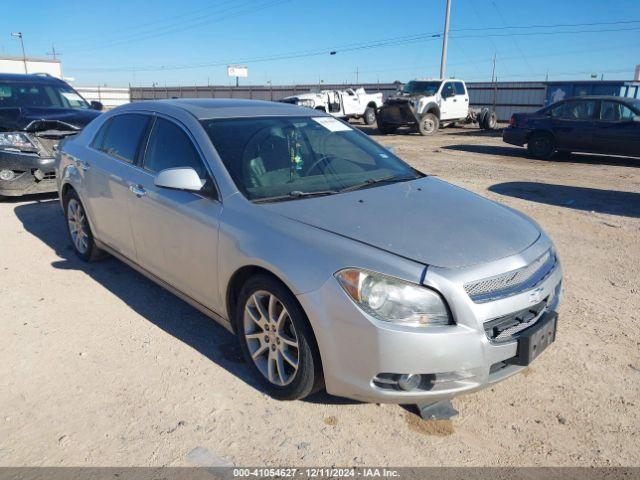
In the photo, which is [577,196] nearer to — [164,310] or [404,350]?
[164,310]

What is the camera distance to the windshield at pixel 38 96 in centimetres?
833

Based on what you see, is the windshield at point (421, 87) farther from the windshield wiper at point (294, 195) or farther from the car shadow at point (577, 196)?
the windshield wiper at point (294, 195)

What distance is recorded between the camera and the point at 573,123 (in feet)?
40.8

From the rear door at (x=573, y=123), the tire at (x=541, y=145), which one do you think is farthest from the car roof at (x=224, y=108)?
the tire at (x=541, y=145)

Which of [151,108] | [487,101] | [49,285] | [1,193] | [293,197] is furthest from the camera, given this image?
[487,101]

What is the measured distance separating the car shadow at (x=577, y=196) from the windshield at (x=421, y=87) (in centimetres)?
1204

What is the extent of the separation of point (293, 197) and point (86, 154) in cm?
258

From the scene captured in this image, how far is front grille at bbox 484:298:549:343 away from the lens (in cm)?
250

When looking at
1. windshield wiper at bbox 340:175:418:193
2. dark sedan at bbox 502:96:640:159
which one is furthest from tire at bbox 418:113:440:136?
windshield wiper at bbox 340:175:418:193

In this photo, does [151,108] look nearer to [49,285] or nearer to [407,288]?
[49,285]

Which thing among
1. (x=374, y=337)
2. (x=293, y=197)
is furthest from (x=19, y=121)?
(x=374, y=337)

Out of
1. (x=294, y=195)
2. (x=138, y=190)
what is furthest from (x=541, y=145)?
(x=138, y=190)

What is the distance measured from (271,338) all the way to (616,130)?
11682 mm

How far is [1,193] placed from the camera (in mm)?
7379
